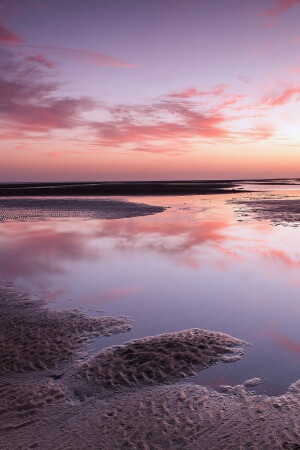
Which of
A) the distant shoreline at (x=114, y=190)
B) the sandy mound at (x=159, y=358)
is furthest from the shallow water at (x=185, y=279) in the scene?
the distant shoreline at (x=114, y=190)

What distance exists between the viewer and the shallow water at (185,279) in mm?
8141

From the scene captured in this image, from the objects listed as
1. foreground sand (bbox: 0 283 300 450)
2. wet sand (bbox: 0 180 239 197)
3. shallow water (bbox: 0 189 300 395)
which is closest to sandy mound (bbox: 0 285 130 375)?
foreground sand (bbox: 0 283 300 450)

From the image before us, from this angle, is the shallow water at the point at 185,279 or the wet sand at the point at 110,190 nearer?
the shallow water at the point at 185,279

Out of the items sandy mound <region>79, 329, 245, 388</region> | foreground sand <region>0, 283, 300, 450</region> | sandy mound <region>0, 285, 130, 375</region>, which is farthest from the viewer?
sandy mound <region>0, 285, 130, 375</region>

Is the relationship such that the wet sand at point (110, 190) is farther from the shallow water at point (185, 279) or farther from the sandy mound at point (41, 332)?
the sandy mound at point (41, 332)

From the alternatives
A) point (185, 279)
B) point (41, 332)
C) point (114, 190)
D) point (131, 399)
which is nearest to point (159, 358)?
point (131, 399)

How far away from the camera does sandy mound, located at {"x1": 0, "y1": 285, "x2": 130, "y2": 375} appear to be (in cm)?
762

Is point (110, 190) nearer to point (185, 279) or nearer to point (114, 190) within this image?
Result: point (114, 190)

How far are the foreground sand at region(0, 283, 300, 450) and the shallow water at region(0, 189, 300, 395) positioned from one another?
439mm

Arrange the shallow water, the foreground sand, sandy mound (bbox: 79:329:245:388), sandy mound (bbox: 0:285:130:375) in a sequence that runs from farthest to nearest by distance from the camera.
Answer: the shallow water → sandy mound (bbox: 0:285:130:375) → sandy mound (bbox: 79:329:245:388) → the foreground sand

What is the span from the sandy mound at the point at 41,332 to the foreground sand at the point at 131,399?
24 mm

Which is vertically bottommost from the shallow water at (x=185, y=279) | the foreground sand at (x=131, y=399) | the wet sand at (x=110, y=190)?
the foreground sand at (x=131, y=399)

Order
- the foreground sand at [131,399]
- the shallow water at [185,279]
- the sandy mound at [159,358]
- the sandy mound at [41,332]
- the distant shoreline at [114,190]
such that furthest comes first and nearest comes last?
the distant shoreline at [114,190] → the shallow water at [185,279] → the sandy mound at [41,332] → the sandy mound at [159,358] → the foreground sand at [131,399]

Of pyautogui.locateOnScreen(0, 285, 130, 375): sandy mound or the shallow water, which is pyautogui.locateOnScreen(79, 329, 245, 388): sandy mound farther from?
pyautogui.locateOnScreen(0, 285, 130, 375): sandy mound
